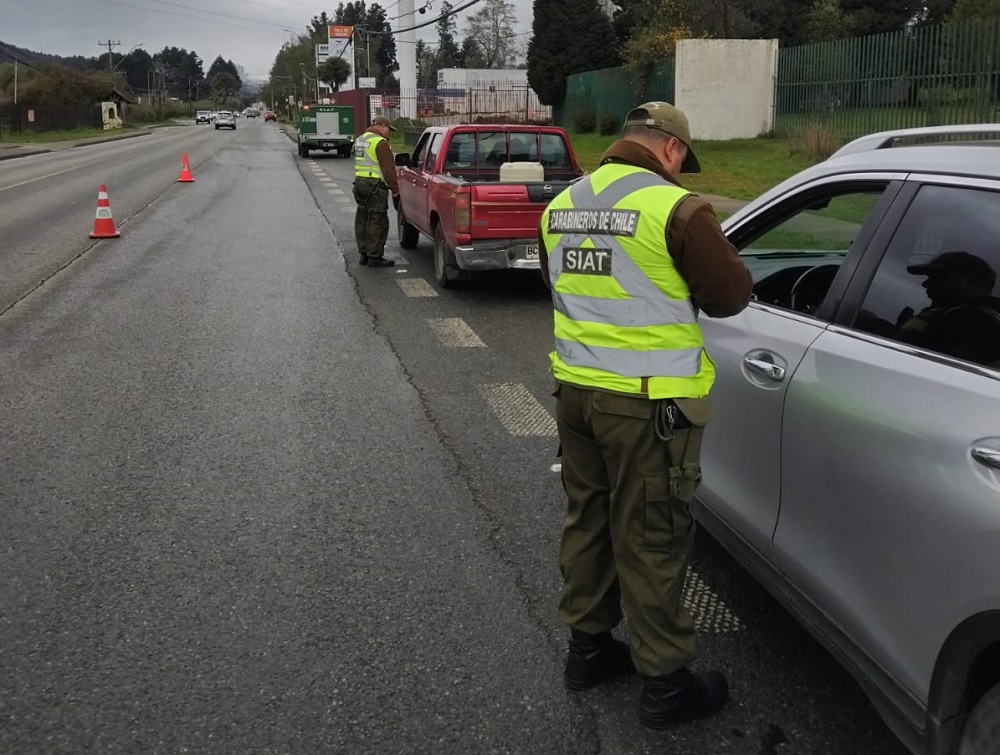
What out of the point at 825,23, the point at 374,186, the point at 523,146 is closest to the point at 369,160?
the point at 374,186

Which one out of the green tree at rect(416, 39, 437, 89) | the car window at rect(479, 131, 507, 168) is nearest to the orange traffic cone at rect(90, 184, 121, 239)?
the car window at rect(479, 131, 507, 168)

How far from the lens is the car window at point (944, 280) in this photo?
265 cm

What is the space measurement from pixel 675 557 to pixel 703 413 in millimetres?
433

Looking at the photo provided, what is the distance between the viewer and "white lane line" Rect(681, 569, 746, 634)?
12.2 ft

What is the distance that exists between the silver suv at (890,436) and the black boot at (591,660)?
1.82 feet

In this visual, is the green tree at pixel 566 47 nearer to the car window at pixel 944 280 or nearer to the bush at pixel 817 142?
the bush at pixel 817 142

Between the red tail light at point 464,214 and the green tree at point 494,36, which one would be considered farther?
the green tree at point 494,36

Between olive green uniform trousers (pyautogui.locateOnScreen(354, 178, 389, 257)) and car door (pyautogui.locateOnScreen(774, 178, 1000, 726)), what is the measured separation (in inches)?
382

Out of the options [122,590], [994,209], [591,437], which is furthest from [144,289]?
[994,209]

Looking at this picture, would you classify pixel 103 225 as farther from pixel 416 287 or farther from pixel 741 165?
pixel 741 165

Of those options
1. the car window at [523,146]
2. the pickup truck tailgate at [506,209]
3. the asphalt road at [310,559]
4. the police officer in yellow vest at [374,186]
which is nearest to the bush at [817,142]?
the car window at [523,146]

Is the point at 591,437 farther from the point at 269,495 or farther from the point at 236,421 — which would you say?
the point at 236,421

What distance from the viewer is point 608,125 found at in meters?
34.2

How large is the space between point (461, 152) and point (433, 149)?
1.55ft
